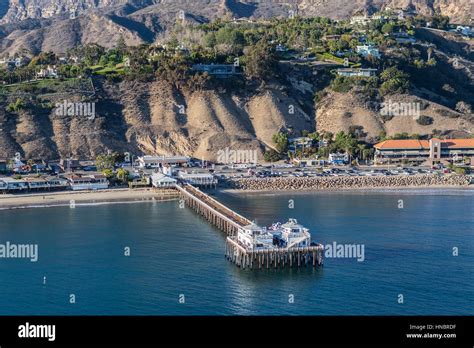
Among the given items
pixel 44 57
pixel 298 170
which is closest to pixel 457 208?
pixel 298 170

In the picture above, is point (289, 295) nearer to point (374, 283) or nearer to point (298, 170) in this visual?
point (374, 283)

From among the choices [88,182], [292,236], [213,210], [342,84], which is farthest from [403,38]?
[292,236]

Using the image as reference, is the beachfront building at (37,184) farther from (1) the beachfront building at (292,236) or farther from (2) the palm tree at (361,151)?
(2) the palm tree at (361,151)

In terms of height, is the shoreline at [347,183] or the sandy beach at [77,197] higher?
the shoreline at [347,183]

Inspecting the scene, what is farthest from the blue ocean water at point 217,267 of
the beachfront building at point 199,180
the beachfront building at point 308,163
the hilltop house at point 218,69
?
the hilltop house at point 218,69

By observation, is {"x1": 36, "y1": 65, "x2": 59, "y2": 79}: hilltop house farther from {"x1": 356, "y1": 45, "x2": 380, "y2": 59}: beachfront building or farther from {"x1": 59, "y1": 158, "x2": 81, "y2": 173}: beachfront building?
{"x1": 356, "y1": 45, "x2": 380, "y2": 59}: beachfront building

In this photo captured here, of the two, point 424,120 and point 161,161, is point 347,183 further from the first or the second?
point 424,120
